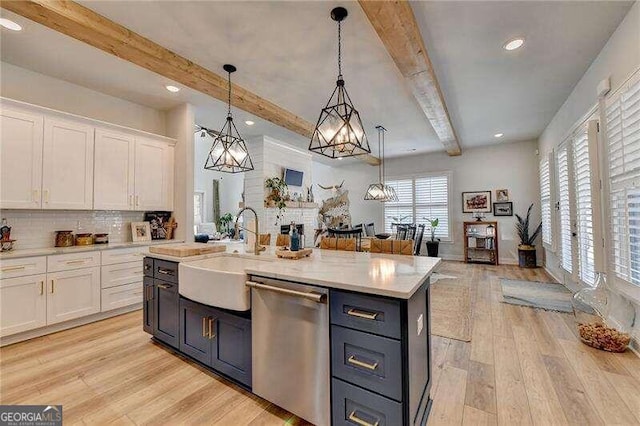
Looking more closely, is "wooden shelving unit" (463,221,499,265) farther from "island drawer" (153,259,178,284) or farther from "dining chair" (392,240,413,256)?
"island drawer" (153,259,178,284)

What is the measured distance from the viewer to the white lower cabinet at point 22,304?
2.58 m

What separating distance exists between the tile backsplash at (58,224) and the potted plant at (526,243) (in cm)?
747

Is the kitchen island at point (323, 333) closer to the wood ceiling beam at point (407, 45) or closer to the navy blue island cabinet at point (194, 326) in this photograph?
the navy blue island cabinet at point (194, 326)

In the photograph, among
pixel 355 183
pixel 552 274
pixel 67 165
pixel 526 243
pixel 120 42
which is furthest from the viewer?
pixel 355 183

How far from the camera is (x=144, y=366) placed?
227 centimetres

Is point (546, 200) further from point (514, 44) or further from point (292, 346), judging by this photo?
point (292, 346)

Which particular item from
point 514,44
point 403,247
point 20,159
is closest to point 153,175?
point 20,159

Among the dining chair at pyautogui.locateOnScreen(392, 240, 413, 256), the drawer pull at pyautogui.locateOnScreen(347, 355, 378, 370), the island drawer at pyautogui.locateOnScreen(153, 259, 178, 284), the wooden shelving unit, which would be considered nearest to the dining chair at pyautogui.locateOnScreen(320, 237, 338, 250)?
the dining chair at pyautogui.locateOnScreen(392, 240, 413, 256)

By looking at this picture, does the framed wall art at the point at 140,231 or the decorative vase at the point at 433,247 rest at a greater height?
the framed wall art at the point at 140,231

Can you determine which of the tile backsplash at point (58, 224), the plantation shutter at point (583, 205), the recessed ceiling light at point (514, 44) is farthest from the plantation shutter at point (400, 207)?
the tile backsplash at point (58, 224)

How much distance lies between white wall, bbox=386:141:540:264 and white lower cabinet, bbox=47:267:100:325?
714cm

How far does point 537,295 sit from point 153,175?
19.2 feet

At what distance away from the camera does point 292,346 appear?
1.60 m

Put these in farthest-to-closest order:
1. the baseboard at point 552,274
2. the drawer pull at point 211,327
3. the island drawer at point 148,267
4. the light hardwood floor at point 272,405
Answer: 1. the baseboard at point 552,274
2. the island drawer at point 148,267
3. the drawer pull at point 211,327
4. the light hardwood floor at point 272,405
